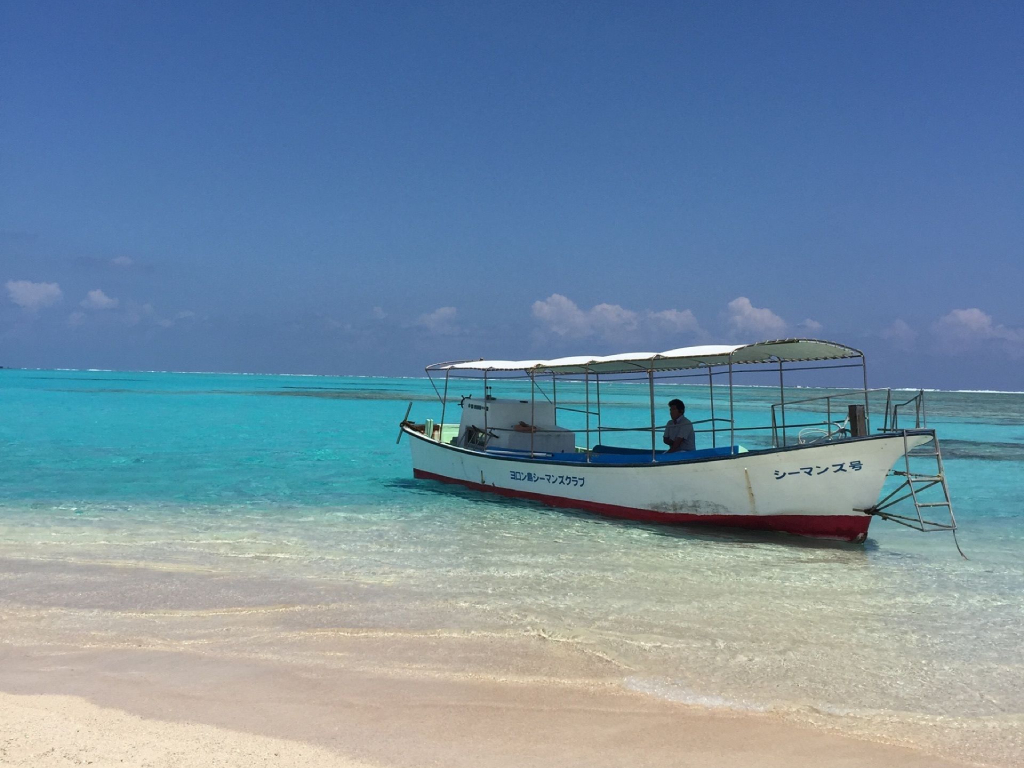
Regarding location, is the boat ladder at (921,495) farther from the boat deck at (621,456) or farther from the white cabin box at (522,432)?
the white cabin box at (522,432)

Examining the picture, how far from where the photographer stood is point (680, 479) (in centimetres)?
1152

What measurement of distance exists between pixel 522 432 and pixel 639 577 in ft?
22.3

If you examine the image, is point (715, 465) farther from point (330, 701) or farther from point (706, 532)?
point (330, 701)

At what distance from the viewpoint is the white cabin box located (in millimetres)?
15344

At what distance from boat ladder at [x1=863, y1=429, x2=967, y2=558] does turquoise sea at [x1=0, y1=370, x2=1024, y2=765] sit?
0.42 metres

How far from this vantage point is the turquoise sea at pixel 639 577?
5.42 metres

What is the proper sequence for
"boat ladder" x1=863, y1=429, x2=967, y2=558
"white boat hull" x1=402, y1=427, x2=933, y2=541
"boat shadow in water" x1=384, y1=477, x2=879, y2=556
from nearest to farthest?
"boat ladder" x1=863, y1=429, x2=967, y2=558 < "white boat hull" x1=402, y1=427, x2=933, y2=541 < "boat shadow in water" x1=384, y1=477, x2=879, y2=556

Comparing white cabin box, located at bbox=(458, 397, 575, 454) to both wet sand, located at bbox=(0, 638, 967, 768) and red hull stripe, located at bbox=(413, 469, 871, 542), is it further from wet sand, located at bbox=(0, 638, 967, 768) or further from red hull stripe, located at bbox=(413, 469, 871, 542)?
wet sand, located at bbox=(0, 638, 967, 768)

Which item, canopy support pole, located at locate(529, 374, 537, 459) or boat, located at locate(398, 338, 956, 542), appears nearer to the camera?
boat, located at locate(398, 338, 956, 542)

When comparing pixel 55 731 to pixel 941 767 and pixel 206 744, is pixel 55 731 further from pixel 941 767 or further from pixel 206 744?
pixel 941 767

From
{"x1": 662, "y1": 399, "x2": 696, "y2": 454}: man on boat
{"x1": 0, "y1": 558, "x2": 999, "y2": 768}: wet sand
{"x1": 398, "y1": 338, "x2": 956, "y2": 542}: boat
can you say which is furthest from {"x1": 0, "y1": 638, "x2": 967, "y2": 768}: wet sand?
{"x1": 662, "y1": 399, "x2": 696, "y2": 454}: man on boat

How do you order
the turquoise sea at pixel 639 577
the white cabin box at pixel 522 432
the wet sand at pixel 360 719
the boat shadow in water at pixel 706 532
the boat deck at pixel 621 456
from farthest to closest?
1. the white cabin box at pixel 522 432
2. the boat deck at pixel 621 456
3. the boat shadow in water at pixel 706 532
4. the turquoise sea at pixel 639 577
5. the wet sand at pixel 360 719

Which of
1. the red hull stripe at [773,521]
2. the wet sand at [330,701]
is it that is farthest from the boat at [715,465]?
the wet sand at [330,701]

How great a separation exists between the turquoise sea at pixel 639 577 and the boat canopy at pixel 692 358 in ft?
8.64
